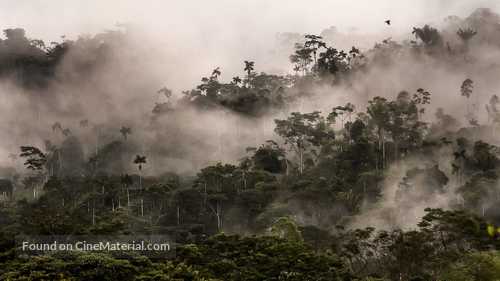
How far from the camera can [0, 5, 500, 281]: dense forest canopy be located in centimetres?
4803

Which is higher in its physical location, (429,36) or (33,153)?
(429,36)

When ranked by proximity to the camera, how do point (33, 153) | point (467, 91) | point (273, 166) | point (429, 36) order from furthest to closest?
point (429, 36)
point (467, 91)
point (273, 166)
point (33, 153)

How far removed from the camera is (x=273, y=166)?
117 meters

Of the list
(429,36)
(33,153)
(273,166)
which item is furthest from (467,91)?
(33,153)

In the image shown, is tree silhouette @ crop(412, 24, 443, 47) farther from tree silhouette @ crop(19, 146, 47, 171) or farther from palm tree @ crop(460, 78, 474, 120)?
tree silhouette @ crop(19, 146, 47, 171)

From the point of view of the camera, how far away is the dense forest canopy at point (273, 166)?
158 feet

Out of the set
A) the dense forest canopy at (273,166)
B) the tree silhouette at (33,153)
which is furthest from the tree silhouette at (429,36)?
the tree silhouette at (33,153)

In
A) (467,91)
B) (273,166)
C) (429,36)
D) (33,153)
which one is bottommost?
(273,166)

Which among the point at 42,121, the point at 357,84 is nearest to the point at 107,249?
the point at 357,84

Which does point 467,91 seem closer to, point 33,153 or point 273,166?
point 273,166

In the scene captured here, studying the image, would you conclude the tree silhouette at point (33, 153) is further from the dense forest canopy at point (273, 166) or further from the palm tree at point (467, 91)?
the palm tree at point (467, 91)

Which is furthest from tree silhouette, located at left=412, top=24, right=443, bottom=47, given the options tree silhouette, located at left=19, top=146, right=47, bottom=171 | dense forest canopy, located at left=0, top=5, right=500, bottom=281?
tree silhouette, located at left=19, top=146, right=47, bottom=171

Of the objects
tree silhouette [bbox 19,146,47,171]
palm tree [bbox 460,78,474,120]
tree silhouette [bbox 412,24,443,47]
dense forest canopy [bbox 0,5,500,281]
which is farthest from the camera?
tree silhouette [bbox 412,24,443,47]

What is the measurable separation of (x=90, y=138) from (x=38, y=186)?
28.9m
